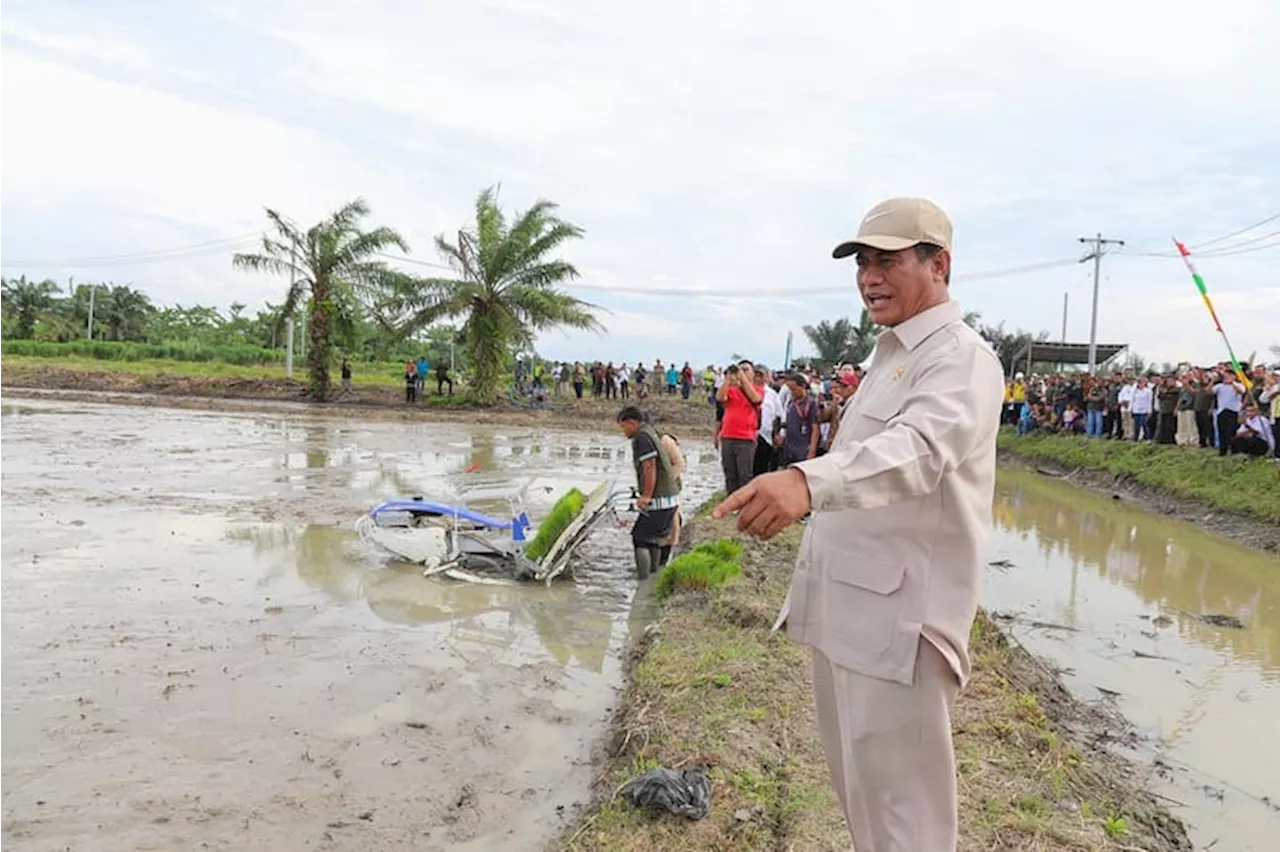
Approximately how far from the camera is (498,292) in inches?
1124

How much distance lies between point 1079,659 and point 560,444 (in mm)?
15588

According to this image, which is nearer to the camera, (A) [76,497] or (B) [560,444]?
(A) [76,497]

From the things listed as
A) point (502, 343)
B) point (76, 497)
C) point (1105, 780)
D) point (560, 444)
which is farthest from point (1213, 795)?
point (502, 343)

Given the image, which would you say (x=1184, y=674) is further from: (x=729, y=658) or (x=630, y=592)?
(x=630, y=592)

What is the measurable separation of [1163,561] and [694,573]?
21.9 feet

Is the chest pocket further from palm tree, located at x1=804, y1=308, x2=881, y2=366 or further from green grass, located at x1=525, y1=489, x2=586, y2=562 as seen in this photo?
palm tree, located at x1=804, y1=308, x2=881, y2=366

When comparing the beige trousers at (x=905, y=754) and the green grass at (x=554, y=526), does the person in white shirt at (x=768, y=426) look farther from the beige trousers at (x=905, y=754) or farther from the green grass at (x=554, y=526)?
the beige trousers at (x=905, y=754)

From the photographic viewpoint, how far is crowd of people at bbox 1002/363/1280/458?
46.2 feet

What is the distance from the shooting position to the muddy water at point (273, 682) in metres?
3.77

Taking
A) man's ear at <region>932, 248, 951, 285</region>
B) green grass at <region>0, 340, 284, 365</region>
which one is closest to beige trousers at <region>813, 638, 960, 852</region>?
man's ear at <region>932, 248, 951, 285</region>

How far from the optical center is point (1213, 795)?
4.51 metres

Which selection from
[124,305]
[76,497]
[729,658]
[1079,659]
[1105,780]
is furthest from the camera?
[124,305]

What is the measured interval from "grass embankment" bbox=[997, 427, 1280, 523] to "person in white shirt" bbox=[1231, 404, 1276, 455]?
0.18 metres

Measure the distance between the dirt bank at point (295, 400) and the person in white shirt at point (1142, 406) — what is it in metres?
11.2
